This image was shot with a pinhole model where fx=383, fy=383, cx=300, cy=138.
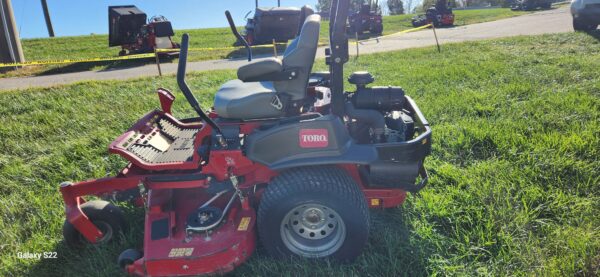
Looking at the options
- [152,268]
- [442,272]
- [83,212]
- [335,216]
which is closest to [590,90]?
[442,272]

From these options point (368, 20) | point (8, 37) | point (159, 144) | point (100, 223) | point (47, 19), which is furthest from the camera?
point (47, 19)

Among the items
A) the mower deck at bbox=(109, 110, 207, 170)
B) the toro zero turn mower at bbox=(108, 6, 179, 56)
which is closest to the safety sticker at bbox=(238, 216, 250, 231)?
the mower deck at bbox=(109, 110, 207, 170)

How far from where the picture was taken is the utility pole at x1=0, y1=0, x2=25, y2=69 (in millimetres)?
10555

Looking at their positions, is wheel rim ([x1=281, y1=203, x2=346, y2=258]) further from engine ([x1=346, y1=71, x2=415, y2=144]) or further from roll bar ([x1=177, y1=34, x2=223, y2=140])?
roll bar ([x1=177, y1=34, x2=223, y2=140])

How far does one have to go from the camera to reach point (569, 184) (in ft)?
10.1

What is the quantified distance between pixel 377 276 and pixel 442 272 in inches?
15.9

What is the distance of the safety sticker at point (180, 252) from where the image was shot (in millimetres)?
2295

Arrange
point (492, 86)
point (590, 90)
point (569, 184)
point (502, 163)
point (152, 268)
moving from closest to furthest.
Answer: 1. point (152, 268)
2. point (569, 184)
3. point (502, 163)
4. point (590, 90)
5. point (492, 86)

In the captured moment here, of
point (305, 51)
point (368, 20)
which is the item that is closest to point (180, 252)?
point (305, 51)

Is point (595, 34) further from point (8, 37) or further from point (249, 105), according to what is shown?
point (8, 37)

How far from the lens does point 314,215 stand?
250 cm

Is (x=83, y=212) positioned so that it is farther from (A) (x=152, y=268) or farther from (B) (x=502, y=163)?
(B) (x=502, y=163)

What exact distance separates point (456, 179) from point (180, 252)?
91.8 inches

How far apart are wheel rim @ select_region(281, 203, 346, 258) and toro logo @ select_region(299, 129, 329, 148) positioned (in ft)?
1.29
